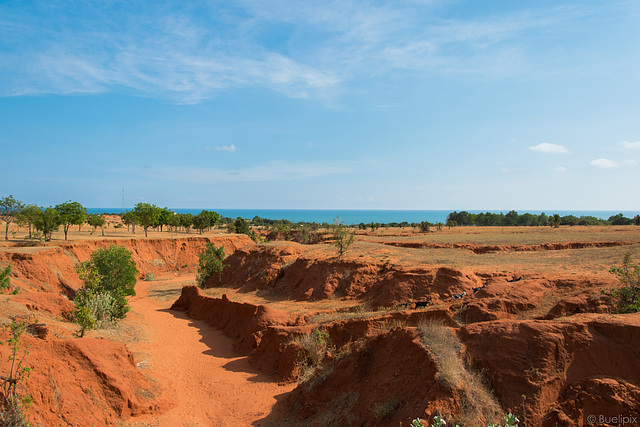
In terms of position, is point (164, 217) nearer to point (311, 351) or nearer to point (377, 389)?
point (311, 351)

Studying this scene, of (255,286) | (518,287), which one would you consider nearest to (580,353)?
(518,287)

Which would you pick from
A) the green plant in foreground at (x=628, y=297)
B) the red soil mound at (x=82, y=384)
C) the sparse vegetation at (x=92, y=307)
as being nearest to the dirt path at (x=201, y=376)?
the red soil mound at (x=82, y=384)

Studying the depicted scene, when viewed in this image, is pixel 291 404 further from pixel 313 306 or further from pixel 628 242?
pixel 628 242

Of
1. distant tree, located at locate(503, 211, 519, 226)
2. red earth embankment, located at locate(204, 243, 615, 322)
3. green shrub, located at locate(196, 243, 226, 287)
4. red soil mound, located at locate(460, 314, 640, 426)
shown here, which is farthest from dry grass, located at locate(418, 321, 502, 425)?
distant tree, located at locate(503, 211, 519, 226)

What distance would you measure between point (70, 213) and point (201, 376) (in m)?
41.6

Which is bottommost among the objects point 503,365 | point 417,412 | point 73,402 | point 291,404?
point 291,404

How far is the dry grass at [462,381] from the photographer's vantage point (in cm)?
646

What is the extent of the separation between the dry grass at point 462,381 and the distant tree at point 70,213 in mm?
49141

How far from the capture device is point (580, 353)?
22.7 feet

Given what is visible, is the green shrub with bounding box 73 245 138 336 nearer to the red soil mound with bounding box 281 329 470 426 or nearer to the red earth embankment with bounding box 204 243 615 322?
the red earth embankment with bounding box 204 243 615 322

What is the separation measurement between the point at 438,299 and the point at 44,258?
32699mm

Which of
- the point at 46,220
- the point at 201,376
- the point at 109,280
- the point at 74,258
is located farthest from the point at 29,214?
the point at 201,376

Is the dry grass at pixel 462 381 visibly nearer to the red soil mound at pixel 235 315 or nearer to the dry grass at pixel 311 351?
the dry grass at pixel 311 351

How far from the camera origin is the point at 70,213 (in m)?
45.1
